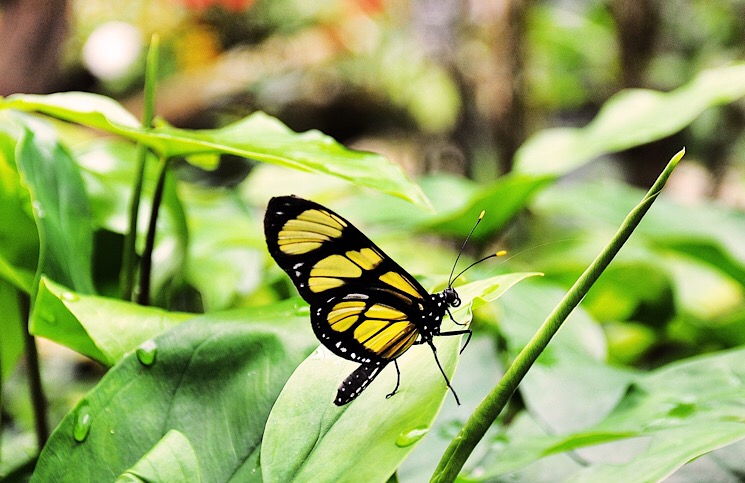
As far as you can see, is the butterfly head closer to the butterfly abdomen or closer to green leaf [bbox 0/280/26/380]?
the butterfly abdomen

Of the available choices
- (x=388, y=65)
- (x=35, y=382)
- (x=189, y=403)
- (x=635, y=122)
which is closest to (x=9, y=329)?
(x=35, y=382)

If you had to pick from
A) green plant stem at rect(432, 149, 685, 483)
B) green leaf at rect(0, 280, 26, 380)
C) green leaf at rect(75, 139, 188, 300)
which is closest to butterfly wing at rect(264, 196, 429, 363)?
green plant stem at rect(432, 149, 685, 483)

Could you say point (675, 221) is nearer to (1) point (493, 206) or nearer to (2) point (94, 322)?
(1) point (493, 206)

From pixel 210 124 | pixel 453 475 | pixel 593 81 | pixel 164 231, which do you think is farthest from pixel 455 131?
pixel 453 475

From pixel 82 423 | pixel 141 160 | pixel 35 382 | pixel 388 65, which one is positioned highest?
pixel 141 160

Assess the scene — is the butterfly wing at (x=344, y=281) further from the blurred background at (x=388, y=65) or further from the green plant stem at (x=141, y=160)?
the blurred background at (x=388, y=65)

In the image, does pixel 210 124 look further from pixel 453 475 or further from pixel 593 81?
pixel 453 475
